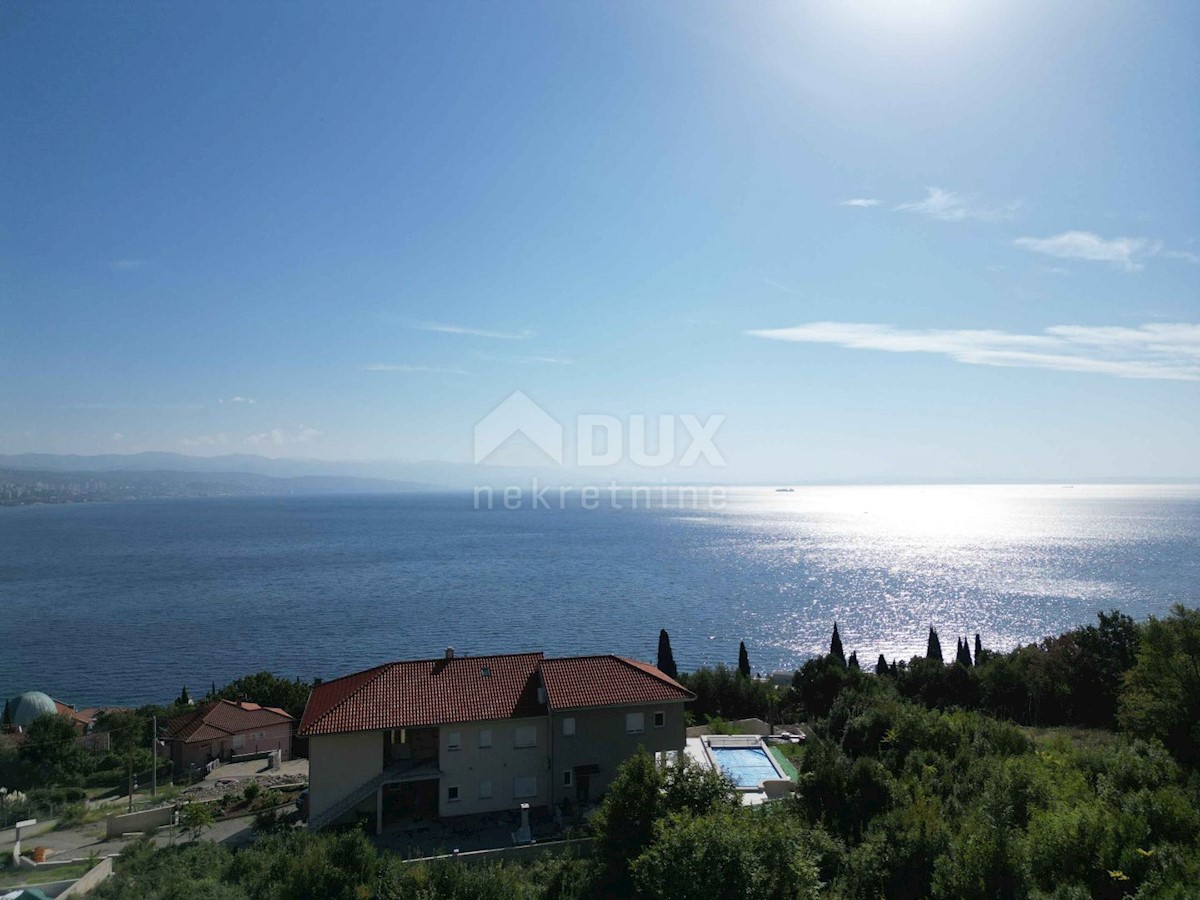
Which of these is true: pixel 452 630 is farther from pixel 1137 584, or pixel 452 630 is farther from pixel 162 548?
pixel 162 548

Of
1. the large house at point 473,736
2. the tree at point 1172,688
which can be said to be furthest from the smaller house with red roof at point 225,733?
the tree at point 1172,688

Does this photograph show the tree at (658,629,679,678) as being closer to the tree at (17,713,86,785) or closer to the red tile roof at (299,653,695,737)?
the red tile roof at (299,653,695,737)

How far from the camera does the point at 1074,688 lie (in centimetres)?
3231

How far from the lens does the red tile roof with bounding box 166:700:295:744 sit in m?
32.6

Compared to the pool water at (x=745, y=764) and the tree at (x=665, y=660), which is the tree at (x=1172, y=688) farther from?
the tree at (x=665, y=660)

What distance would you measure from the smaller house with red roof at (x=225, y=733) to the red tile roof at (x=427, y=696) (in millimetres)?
11232

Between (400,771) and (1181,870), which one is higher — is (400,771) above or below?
below

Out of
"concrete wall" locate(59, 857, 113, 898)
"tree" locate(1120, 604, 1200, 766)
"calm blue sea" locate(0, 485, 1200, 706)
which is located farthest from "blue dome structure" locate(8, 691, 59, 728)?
"tree" locate(1120, 604, 1200, 766)

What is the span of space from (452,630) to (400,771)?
4764 centimetres

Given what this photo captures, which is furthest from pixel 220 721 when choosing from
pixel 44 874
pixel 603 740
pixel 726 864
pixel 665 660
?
pixel 726 864

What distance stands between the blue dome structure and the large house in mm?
27126

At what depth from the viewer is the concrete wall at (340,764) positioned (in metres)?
21.2

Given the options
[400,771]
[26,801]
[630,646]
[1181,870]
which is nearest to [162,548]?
[630,646]

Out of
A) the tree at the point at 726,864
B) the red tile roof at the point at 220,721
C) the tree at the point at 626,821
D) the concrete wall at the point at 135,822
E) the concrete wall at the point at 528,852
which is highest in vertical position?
the tree at the point at 726,864
